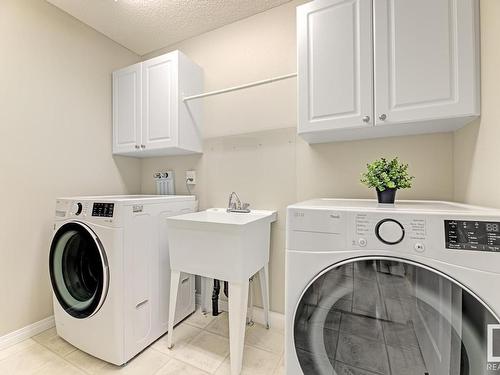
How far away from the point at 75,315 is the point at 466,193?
7.74ft

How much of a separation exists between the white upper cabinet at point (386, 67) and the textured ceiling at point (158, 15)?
2.41 feet

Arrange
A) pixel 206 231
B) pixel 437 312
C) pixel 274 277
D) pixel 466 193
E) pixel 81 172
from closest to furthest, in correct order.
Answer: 1. pixel 437 312
2. pixel 466 193
3. pixel 206 231
4. pixel 274 277
5. pixel 81 172

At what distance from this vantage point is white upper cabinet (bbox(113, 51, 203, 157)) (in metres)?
1.91

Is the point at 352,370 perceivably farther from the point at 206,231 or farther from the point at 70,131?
the point at 70,131

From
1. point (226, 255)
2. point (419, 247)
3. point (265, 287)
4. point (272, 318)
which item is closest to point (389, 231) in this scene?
point (419, 247)

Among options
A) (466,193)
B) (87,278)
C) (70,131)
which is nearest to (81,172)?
(70,131)

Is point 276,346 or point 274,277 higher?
point 274,277

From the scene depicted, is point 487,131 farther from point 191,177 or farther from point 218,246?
point 191,177

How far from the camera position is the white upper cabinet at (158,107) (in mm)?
1909

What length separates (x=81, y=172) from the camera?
78.0 inches

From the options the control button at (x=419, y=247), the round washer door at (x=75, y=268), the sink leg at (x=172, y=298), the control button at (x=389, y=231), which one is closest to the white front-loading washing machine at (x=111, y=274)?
the round washer door at (x=75, y=268)

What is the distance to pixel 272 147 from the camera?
5.97ft

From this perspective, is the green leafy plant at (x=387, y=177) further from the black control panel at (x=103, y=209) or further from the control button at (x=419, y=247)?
the black control panel at (x=103, y=209)

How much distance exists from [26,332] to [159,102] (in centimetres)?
194
